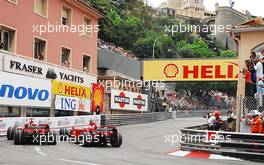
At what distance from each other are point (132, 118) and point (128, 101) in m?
1.83

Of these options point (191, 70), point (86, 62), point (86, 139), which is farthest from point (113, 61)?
point (86, 139)

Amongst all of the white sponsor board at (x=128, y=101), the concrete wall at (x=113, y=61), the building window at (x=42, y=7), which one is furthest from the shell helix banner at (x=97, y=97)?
the concrete wall at (x=113, y=61)

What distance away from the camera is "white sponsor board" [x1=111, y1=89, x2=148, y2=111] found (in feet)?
116

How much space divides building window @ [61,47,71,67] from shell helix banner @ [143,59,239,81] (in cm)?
712

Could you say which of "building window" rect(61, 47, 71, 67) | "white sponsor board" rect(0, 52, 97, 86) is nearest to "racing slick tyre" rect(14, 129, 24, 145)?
"white sponsor board" rect(0, 52, 97, 86)

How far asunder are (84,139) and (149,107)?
25.6 metres

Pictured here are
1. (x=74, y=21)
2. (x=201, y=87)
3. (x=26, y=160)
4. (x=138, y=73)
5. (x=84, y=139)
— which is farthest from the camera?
(x=201, y=87)

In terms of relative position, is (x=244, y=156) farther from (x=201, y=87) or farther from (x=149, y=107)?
(x=201, y=87)

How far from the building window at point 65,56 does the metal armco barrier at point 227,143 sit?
57.8 feet

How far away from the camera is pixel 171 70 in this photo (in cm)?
3894

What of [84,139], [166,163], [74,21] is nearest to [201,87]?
[74,21]

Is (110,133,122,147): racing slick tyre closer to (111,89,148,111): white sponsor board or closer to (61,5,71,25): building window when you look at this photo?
(111,89,148,111): white sponsor board

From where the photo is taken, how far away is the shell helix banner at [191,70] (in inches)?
1484

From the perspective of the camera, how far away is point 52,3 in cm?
3284
